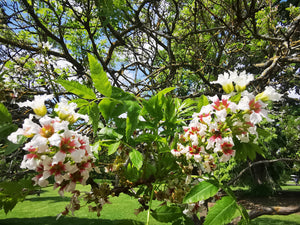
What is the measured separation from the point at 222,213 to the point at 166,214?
270 millimetres

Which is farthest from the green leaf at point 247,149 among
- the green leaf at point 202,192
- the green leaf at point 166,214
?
the green leaf at point 166,214

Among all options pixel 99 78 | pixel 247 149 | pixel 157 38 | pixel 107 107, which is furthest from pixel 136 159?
pixel 157 38

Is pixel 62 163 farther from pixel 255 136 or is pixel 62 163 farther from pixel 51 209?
pixel 51 209

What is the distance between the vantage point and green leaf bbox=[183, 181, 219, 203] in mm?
799

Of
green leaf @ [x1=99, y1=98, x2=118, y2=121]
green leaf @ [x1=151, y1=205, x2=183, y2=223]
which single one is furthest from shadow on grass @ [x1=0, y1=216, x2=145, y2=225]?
green leaf @ [x1=99, y1=98, x2=118, y2=121]

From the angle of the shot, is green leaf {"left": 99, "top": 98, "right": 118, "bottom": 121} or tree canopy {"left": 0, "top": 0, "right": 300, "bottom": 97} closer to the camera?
green leaf {"left": 99, "top": 98, "right": 118, "bottom": 121}

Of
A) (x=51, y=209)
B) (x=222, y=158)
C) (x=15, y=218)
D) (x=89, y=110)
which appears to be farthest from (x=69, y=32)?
(x=51, y=209)

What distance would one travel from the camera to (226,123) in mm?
845

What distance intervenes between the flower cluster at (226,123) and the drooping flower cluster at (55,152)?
1.46 ft

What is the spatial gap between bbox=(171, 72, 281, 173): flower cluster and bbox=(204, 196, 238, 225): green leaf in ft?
0.50

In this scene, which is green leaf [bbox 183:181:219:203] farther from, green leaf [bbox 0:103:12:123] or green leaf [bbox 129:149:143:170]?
green leaf [bbox 0:103:12:123]

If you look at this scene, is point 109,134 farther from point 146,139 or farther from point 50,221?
point 50,221

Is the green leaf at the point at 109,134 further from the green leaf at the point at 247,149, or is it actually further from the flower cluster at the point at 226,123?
the green leaf at the point at 247,149

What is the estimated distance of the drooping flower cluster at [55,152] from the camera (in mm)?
723
